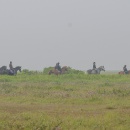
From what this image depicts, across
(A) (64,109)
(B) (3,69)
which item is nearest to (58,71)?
(B) (3,69)

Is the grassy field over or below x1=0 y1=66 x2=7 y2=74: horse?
below

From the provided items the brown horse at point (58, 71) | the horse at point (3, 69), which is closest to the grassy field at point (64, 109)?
the brown horse at point (58, 71)

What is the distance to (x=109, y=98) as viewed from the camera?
19.7 meters

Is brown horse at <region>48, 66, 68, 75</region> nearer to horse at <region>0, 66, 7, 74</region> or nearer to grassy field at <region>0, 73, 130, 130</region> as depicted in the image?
horse at <region>0, 66, 7, 74</region>

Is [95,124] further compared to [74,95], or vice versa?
[74,95]

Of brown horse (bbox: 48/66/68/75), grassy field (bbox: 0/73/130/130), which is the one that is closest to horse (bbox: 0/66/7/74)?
brown horse (bbox: 48/66/68/75)

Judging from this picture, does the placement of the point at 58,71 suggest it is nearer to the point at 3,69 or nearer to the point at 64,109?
the point at 3,69

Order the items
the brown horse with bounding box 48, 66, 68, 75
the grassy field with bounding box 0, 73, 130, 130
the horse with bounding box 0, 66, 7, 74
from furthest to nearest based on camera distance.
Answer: the horse with bounding box 0, 66, 7, 74
the brown horse with bounding box 48, 66, 68, 75
the grassy field with bounding box 0, 73, 130, 130

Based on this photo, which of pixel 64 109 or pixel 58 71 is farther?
pixel 58 71

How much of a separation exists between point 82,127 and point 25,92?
938 centimetres

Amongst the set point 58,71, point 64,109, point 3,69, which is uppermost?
point 3,69

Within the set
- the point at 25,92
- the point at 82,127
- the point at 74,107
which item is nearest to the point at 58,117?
the point at 82,127

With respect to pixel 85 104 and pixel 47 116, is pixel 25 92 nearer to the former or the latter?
pixel 85 104

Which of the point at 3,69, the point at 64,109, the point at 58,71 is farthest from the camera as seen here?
the point at 3,69
